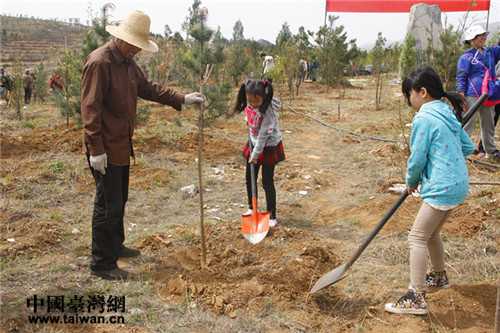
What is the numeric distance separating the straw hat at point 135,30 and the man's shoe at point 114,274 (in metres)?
1.65

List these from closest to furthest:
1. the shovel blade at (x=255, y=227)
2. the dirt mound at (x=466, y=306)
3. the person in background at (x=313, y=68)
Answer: the dirt mound at (x=466, y=306)
the shovel blade at (x=255, y=227)
the person in background at (x=313, y=68)

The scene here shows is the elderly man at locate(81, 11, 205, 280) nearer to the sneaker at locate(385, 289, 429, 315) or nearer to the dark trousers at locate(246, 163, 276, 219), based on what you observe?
the dark trousers at locate(246, 163, 276, 219)

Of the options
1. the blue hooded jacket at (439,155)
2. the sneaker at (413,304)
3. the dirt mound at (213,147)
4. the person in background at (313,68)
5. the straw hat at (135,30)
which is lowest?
the sneaker at (413,304)

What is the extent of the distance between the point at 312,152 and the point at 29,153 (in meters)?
4.81

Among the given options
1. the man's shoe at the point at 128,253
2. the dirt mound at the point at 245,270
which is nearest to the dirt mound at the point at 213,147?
the dirt mound at the point at 245,270

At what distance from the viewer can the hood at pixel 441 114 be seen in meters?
2.17

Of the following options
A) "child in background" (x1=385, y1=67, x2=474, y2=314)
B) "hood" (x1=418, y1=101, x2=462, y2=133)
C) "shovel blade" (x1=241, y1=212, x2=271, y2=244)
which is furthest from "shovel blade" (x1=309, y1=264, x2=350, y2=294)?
"hood" (x1=418, y1=101, x2=462, y2=133)

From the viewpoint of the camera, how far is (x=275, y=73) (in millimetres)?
10133

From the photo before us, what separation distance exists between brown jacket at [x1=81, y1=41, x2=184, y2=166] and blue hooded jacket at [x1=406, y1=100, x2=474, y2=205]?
6.50 feet

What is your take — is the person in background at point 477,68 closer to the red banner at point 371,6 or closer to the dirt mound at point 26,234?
the dirt mound at point 26,234

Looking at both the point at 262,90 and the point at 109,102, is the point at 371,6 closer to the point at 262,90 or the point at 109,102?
the point at 262,90

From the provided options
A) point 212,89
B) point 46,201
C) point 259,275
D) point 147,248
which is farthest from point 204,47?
point 259,275

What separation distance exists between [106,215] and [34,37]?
37.9 metres

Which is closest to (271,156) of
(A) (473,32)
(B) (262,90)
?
(B) (262,90)
